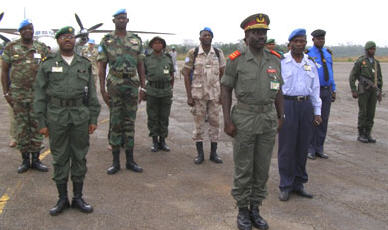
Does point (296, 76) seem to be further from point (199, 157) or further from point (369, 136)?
point (369, 136)

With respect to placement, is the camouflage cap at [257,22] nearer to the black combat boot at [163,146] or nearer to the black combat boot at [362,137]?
the black combat boot at [163,146]

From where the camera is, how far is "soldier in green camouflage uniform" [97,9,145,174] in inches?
207

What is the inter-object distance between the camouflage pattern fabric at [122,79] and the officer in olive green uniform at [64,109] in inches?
47.9

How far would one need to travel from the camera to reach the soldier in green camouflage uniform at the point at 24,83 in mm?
5207

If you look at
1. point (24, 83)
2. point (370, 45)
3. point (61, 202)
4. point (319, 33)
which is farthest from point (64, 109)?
point (370, 45)

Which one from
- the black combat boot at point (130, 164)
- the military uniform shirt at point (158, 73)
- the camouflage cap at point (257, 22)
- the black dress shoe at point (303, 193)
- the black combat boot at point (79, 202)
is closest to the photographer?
the camouflage cap at point (257, 22)

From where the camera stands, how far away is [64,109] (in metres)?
3.90

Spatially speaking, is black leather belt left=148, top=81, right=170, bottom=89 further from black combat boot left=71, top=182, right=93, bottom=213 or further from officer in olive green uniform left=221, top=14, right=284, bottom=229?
officer in olive green uniform left=221, top=14, right=284, bottom=229

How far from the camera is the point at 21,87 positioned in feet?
17.2

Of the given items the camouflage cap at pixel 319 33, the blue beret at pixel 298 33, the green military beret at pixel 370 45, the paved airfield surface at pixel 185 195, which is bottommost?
the paved airfield surface at pixel 185 195

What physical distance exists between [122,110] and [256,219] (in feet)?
8.83

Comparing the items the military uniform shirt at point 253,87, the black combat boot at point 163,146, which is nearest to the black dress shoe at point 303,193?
the military uniform shirt at point 253,87

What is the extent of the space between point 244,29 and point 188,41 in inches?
2408

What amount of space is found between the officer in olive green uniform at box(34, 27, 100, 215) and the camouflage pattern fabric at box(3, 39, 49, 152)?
1540mm
